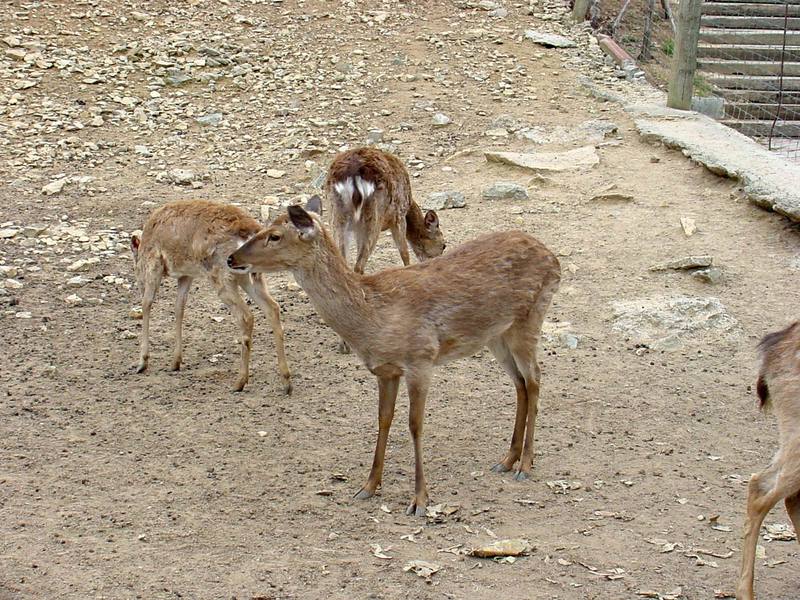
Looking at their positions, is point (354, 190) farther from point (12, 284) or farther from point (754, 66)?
point (754, 66)

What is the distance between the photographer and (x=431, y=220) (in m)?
9.43

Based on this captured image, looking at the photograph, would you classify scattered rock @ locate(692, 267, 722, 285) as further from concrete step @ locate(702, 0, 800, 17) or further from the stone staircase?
concrete step @ locate(702, 0, 800, 17)

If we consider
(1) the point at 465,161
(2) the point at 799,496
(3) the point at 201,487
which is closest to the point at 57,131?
(1) the point at 465,161

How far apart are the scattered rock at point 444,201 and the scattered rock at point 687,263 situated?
228 cm

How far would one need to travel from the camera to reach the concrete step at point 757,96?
1449cm

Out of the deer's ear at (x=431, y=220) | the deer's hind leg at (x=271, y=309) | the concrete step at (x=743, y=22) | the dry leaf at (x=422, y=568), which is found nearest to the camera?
the dry leaf at (x=422, y=568)

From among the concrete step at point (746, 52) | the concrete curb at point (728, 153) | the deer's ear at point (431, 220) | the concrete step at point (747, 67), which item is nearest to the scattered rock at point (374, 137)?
the concrete curb at point (728, 153)

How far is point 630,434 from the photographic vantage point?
272 inches

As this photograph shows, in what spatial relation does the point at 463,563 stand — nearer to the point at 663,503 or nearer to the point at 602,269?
the point at 663,503

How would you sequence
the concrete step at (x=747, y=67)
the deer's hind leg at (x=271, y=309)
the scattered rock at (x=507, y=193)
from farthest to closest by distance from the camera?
the concrete step at (x=747, y=67), the scattered rock at (x=507, y=193), the deer's hind leg at (x=271, y=309)

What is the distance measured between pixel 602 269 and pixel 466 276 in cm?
330

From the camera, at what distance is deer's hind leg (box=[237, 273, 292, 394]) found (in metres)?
7.61

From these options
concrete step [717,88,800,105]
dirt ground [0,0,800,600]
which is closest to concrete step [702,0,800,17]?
concrete step [717,88,800,105]

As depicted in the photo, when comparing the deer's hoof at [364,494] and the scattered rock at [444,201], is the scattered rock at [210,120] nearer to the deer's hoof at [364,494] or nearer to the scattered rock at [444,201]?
the scattered rock at [444,201]
